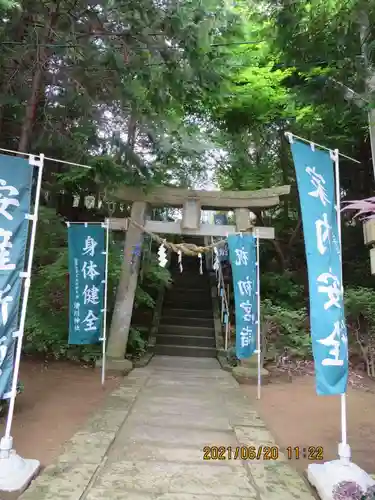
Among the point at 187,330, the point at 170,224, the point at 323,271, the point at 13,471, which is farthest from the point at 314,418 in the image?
the point at 187,330

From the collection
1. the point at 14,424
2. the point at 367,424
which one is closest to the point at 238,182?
the point at 367,424

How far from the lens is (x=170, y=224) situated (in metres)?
8.66

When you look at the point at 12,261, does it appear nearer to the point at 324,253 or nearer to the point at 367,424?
the point at 324,253

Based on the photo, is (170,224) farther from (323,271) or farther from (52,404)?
(323,271)

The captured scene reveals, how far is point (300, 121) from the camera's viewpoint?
382 inches

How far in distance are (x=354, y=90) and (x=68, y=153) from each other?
176 inches

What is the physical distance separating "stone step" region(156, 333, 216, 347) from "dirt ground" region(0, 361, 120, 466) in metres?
3.12

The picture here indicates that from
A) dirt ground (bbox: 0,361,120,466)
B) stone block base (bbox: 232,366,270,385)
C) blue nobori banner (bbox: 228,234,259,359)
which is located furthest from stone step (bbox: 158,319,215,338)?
blue nobori banner (bbox: 228,234,259,359)

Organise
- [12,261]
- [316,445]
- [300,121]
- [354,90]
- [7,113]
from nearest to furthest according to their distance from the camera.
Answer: [12,261]
[316,445]
[354,90]
[7,113]
[300,121]

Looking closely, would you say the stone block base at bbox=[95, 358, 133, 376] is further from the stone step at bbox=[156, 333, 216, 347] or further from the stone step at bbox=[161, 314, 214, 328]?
the stone step at bbox=[161, 314, 214, 328]

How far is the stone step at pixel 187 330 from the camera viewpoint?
11.1m

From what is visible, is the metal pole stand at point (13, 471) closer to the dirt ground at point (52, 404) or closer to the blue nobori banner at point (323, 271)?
the dirt ground at point (52, 404)

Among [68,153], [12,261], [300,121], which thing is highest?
[300,121]
